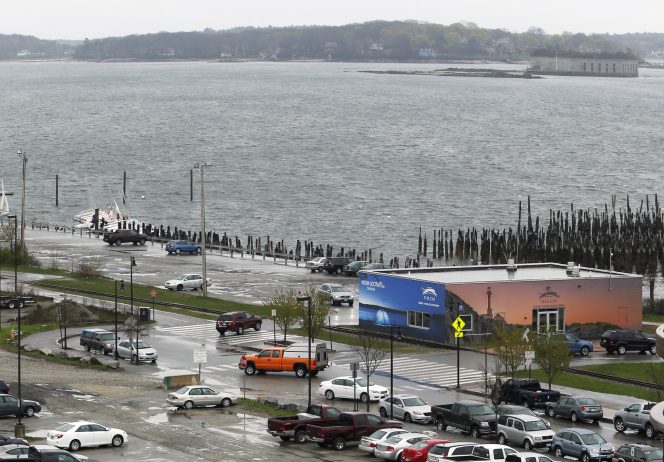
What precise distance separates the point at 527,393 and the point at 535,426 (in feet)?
18.5

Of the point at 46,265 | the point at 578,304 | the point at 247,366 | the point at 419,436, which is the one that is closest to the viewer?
the point at 419,436

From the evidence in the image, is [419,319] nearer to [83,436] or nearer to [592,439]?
[592,439]

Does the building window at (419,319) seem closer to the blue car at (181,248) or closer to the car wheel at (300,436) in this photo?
the car wheel at (300,436)

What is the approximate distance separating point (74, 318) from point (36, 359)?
9.76 metres

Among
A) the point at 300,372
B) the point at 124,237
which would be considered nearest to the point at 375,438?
the point at 300,372

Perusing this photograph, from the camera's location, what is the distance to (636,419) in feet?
149

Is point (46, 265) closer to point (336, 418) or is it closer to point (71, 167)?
point (336, 418)

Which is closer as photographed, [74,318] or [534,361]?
[534,361]

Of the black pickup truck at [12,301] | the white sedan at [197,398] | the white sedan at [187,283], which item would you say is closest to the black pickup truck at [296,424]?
the white sedan at [197,398]

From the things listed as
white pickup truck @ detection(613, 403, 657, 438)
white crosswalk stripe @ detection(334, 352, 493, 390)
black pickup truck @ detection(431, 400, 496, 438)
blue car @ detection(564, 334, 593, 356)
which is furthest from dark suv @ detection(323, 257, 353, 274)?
white pickup truck @ detection(613, 403, 657, 438)

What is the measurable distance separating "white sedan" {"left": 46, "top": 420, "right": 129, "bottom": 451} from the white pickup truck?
53.4ft

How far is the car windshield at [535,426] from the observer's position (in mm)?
44250

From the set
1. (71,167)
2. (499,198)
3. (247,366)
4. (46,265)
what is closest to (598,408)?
(247,366)

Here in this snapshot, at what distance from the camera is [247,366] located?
5709 cm
